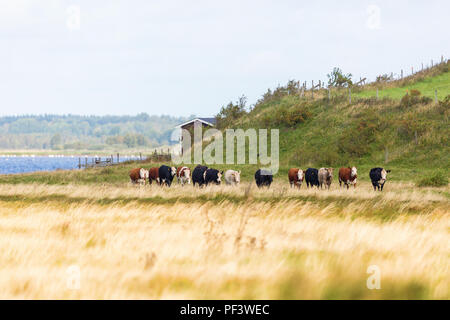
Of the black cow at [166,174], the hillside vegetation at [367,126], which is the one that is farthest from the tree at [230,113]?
the black cow at [166,174]

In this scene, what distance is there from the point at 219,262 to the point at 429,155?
136 ft

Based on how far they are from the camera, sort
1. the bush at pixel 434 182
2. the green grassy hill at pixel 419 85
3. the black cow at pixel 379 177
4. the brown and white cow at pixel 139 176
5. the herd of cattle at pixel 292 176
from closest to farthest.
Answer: the black cow at pixel 379 177 → the herd of cattle at pixel 292 176 → the bush at pixel 434 182 → the brown and white cow at pixel 139 176 → the green grassy hill at pixel 419 85

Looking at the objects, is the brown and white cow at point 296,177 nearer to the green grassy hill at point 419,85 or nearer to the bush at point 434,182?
the bush at point 434,182

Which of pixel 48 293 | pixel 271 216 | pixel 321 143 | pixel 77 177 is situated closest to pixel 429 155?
pixel 321 143

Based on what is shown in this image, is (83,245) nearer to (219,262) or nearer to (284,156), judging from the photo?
(219,262)

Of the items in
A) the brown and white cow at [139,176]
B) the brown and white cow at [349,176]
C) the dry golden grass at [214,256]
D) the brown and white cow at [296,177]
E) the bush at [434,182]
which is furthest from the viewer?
the brown and white cow at [139,176]

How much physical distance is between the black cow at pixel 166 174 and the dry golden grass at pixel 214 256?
20.7 metres

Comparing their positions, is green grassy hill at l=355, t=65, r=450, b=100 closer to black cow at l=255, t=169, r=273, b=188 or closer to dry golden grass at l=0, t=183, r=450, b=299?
black cow at l=255, t=169, r=273, b=188

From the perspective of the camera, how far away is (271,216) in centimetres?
1298

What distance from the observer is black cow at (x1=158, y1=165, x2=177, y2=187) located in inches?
1364

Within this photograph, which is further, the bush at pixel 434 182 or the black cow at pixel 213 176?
the black cow at pixel 213 176

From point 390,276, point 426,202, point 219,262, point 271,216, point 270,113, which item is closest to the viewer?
point 390,276

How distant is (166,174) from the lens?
3484 cm

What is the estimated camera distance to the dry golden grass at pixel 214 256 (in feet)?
20.5
